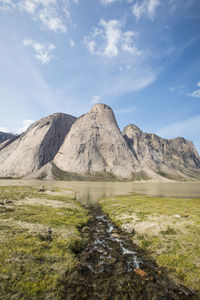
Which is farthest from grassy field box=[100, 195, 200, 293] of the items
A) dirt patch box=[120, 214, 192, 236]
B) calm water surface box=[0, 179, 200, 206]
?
calm water surface box=[0, 179, 200, 206]

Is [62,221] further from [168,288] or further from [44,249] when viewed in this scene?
[168,288]

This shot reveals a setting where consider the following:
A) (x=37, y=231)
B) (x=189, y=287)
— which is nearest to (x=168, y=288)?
(x=189, y=287)

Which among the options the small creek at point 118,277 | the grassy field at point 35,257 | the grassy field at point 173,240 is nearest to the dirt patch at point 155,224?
the grassy field at point 173,240

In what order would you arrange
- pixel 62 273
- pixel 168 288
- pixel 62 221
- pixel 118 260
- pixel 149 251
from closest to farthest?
pixel 168 288 < pixel 62 273 < pixel 118 260 < pixel 149 251 < pixel 62 221

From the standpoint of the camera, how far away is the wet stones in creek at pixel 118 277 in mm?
9875

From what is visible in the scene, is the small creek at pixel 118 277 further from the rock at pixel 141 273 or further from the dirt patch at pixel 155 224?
the dirt patch at pixel 155 224

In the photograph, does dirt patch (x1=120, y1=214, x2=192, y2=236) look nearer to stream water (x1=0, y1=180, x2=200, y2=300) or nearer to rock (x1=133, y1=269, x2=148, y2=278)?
stream water (x1=0, y1=180, x2=200, y2=300)

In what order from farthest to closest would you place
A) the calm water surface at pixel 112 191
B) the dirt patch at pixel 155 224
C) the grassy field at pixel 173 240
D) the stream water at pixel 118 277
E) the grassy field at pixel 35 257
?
the calm water surface at pixel 112 191, the dirt patch at pixel 155 224, the grassy field at pixel 173 240, the stream water at pixel 118 277, the grassy field at pixel 35 257

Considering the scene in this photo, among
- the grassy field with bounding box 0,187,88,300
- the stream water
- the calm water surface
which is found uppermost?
the calm water surface

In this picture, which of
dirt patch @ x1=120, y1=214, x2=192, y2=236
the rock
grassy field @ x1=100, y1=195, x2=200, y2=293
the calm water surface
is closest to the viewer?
the rock

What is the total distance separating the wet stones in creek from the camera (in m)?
9.88

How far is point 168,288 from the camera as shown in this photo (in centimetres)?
1052

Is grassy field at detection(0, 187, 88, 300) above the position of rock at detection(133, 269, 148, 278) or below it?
above

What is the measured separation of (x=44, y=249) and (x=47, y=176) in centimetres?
19091
